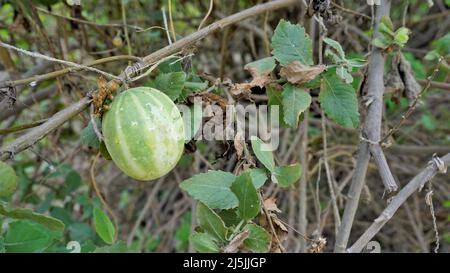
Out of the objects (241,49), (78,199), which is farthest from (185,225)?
(241,49)

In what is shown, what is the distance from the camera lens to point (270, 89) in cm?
99

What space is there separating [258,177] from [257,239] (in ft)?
0.37

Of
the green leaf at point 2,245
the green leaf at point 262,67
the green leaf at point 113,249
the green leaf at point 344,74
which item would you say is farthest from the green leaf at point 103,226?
the green leaf at point 344,74

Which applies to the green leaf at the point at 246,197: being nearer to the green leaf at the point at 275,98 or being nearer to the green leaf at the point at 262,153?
the green leaf at the point at 262,153

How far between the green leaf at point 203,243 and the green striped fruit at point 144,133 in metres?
0.11

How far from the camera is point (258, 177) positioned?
0.89 meters

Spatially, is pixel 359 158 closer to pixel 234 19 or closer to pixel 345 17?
pixel 234 19

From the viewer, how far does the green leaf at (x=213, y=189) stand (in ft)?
2.73

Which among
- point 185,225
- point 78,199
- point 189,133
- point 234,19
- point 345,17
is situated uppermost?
point 345,17

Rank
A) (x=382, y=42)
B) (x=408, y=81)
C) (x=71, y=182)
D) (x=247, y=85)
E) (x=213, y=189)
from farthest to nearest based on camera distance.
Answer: (x=71, y=182) < (x=408, y=81) < (x=382, y=42) < (x=247, y=85) < (x=213, y=189)

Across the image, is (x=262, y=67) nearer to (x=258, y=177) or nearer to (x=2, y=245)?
(x=258, y=177)

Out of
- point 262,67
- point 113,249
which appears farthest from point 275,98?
point 113,249

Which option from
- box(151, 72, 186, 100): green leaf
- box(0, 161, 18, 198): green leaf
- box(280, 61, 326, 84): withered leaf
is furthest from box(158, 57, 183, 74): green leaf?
box(0, 161, 18, 198): green leaf
